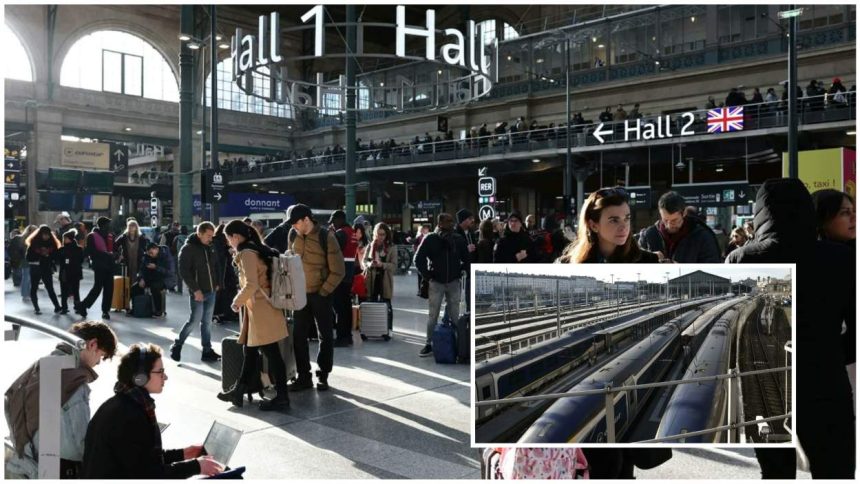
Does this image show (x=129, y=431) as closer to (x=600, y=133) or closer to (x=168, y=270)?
(x=168, y=270)

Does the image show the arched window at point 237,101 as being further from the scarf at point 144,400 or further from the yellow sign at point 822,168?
the scarf at point 144,400

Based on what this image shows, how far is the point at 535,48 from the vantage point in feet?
138

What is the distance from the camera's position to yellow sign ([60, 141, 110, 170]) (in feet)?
140

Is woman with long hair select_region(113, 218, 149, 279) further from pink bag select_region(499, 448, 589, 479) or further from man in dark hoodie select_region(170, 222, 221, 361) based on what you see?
pink bag select_region(499, 448, 589, 479)

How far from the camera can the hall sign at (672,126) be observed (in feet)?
87.4

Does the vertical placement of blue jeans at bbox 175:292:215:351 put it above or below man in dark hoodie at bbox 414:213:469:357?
below

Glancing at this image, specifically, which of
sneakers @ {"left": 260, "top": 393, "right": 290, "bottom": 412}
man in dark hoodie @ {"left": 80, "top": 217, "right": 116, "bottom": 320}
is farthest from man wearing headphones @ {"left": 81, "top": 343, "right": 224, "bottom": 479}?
Result: man in dark hoodie @ {"left": 80, "top": 217, "right": 116, "bottom": 320}

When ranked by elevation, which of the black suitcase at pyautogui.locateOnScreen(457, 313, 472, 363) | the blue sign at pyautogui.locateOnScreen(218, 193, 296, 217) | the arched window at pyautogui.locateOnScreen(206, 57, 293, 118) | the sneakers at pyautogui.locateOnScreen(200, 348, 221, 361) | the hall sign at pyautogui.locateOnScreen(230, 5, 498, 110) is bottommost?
the sneakers at pyautogui.locateOnScreen(200, 348, 221, 361)

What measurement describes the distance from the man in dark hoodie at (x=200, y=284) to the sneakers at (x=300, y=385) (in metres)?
1.78

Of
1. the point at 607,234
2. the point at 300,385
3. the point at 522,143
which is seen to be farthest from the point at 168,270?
the point at 522,143

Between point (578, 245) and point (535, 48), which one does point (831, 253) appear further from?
point (535, 48)

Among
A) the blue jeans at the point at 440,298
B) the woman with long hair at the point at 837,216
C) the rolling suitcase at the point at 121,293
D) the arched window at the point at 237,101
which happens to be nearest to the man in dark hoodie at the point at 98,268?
the rolling suitcase at the point at 121,293

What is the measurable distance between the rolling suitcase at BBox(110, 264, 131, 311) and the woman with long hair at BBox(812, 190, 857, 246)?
12.6m

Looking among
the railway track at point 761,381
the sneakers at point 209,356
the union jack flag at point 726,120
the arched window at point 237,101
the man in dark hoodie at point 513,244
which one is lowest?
the sneakers at point 209,356
